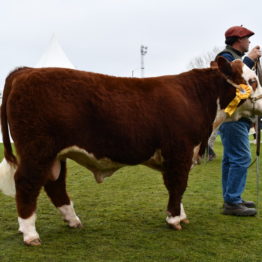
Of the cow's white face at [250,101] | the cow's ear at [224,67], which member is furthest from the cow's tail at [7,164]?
the cow's white face at [250,101]

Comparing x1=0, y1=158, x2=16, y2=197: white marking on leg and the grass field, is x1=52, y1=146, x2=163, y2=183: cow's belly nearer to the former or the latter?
x1=0, y1=158, x2=16, y2=197: white marking on leg

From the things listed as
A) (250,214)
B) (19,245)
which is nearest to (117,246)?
(19,245)

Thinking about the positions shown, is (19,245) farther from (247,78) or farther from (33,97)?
(247,78)

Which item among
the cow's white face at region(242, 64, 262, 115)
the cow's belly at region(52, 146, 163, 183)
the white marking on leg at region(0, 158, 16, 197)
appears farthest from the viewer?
the cow's white face at region(242, 64, 262, 115)

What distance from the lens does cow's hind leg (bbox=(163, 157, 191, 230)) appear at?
409cm

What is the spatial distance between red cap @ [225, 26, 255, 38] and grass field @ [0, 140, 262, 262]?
197 centimetres

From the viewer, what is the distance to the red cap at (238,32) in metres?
4.79

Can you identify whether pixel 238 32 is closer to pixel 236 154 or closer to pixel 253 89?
pixel 253 89

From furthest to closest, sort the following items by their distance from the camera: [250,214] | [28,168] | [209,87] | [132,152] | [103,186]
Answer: [103,186]
[250,214]
[209,87]
[132,152]
[28,168]

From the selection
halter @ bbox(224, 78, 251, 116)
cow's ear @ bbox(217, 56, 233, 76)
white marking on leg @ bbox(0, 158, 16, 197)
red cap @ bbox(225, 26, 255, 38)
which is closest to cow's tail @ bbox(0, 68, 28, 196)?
white marking on leg @ bbox(0, 158, 16, 197)

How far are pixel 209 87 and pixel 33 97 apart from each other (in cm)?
174

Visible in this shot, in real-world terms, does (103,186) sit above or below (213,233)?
below

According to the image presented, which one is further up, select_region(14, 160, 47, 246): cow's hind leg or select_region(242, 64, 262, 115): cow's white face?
select_region(242, 64, 262, 115): cow's white face

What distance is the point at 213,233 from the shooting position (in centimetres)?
409
